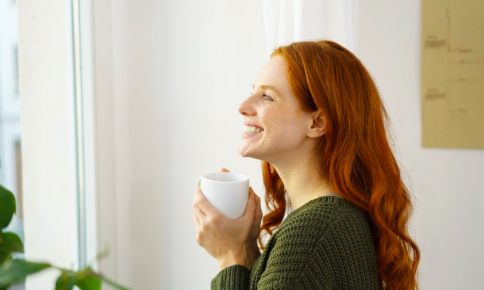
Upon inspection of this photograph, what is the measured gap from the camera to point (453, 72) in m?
1.65

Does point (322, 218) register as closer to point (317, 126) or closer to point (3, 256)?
point (317, 126)

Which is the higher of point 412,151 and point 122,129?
point 122,129

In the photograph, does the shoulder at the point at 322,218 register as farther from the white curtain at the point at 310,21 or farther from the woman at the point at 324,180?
the white curtain at the point at 310,21

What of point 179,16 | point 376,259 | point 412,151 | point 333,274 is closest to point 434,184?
point 412,151

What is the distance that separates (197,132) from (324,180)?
91cm

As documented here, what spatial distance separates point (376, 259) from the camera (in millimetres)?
954

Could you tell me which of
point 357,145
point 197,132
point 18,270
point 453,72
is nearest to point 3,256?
point 18,270

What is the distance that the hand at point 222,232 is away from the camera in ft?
3.12

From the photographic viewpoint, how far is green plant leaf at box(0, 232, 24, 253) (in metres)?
0.32

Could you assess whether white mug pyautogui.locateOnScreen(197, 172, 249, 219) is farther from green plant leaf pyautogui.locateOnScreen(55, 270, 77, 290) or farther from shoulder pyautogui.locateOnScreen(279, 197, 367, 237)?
green plant leaf pyautogui.locateOnScreen(55, 270, 77, 290)

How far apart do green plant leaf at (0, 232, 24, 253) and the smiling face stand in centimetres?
75

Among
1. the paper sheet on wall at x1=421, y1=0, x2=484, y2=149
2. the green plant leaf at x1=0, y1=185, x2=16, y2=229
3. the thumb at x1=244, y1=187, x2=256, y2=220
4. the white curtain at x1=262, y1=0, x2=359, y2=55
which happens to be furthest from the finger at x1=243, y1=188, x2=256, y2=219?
the paper sheet on wall at x1=421, y1=0, x2=484, y2=149

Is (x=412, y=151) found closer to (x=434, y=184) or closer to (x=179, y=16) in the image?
(x=434, y=184)

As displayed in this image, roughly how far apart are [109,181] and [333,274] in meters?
1.08
